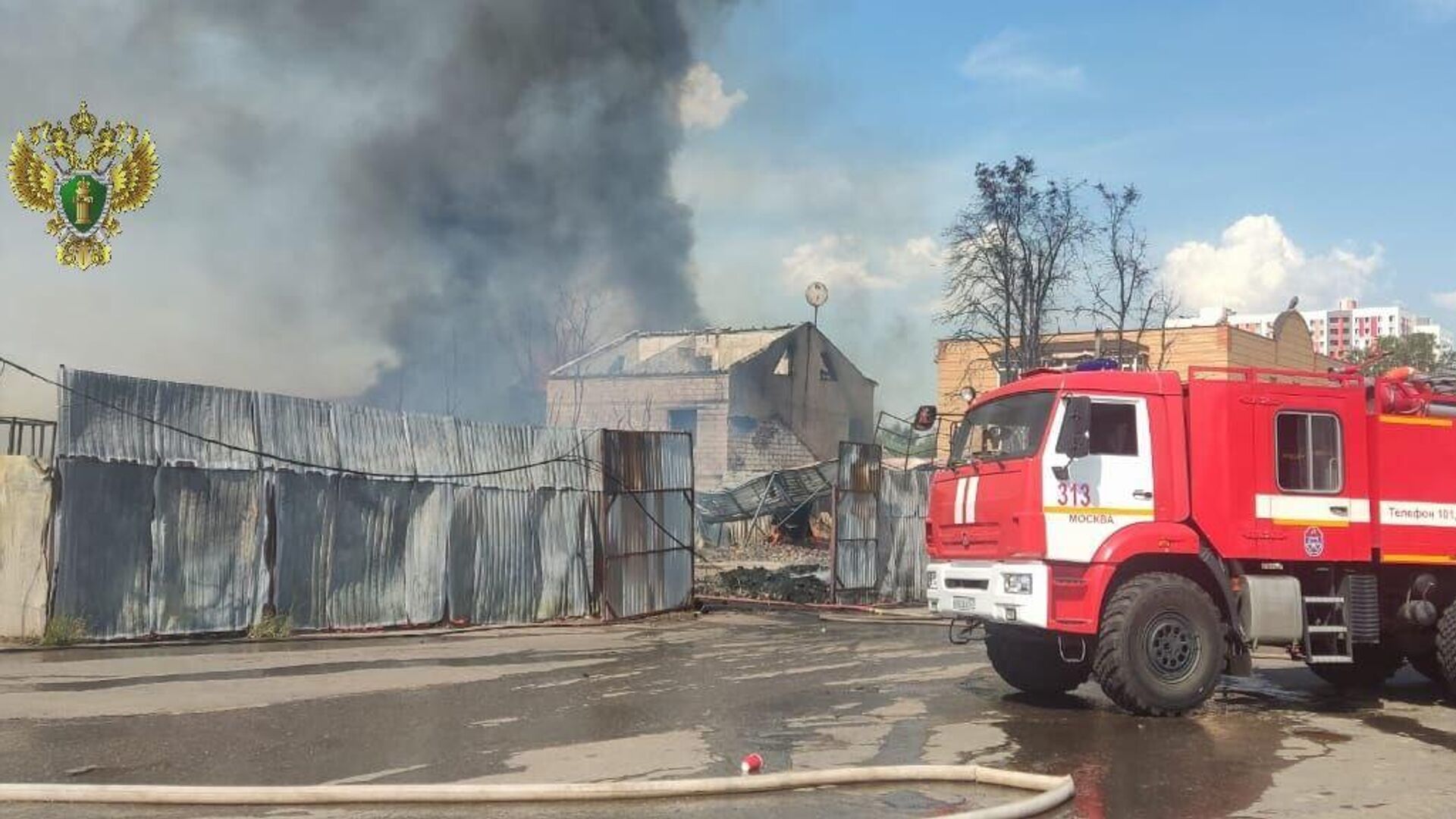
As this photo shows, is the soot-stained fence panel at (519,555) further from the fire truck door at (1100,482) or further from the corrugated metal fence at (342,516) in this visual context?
the fire truck door at (1100,482)

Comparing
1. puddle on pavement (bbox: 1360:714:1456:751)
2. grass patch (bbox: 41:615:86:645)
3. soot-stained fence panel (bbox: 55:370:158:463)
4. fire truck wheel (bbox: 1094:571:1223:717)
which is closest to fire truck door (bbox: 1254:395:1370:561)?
fire truck wheel (bbox: 1094:571:1223:717)

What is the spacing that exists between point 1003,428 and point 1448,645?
405cm

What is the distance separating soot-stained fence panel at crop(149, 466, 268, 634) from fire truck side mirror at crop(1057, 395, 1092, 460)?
29.7 feet

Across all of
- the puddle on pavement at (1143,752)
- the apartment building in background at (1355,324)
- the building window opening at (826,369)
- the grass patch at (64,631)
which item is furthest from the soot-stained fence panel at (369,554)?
the apartment building in background at (1355,324)

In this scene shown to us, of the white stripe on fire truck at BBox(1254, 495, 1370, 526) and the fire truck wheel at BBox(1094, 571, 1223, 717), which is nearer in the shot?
the fire truck wheel at BBox(1094, 571, 1223, 717)

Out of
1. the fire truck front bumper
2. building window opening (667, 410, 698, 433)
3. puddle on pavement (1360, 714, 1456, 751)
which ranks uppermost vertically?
building window opening (667, 410, 698, 433)

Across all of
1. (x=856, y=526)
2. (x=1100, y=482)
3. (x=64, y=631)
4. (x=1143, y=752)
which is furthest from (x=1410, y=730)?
(x=64, y=631)

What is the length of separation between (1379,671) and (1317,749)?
3.66 metres

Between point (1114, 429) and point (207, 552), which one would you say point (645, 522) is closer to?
point (207, 552)

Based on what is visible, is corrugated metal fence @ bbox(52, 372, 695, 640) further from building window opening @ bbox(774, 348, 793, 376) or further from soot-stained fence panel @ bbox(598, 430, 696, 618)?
building window opening @ bbox(774, 348, 793, 376)

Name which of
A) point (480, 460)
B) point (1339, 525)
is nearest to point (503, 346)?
point (480, 460)

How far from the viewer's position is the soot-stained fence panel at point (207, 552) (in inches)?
487

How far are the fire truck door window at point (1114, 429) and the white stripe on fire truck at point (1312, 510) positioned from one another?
1.11 metres

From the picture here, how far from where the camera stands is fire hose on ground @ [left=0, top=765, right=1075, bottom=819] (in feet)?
17.9
